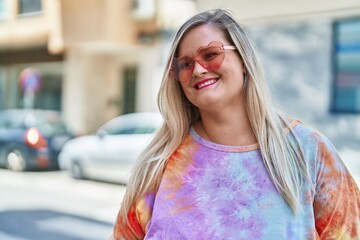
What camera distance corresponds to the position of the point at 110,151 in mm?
8922

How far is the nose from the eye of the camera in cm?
129

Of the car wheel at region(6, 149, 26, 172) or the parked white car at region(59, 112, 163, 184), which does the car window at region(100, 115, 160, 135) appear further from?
the car wheel at region(6, 149, 26, 172)

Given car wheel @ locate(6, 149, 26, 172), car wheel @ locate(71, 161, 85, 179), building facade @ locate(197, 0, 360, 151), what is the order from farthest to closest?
car wheel @ locate(6, 149, 26, 172)
car wheel @ locate(71, 161, 85, 179)
building facade @ locate(197, 0, 360, 151)

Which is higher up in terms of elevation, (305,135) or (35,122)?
(305,135)

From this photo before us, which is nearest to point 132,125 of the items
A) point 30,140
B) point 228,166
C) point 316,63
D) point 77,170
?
point 77,170

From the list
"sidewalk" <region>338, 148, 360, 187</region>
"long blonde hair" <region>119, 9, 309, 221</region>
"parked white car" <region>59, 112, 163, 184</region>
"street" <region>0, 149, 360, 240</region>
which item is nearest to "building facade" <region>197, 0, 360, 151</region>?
"sidewalk" <region>338, 148, 360, 187</region>

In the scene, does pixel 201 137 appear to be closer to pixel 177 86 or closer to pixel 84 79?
pixel 177 86

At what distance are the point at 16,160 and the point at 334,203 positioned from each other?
30.9 feet

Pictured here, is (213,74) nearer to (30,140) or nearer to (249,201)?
(249,201)

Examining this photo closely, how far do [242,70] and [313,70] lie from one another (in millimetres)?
7787

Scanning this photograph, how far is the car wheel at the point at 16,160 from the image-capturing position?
9.81 m

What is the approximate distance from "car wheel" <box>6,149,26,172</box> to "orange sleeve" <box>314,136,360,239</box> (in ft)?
30.3

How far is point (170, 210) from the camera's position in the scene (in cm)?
126

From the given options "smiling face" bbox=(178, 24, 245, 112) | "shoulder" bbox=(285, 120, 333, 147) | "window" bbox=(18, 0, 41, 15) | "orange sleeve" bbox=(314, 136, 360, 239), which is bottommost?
"orange sleeve" bbox=(314, 136, 360, 239)
